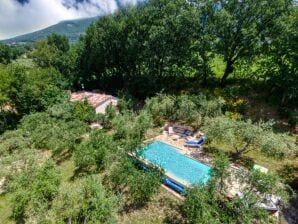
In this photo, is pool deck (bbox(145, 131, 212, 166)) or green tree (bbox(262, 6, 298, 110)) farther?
green tree (bbox(262, 6, 298, 110))

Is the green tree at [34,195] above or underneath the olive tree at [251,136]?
underneath

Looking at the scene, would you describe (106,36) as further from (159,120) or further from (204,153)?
(204,153)

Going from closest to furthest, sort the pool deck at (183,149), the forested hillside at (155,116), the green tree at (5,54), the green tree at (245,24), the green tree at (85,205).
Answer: the green tree at (85,205)
the forested hillside at (155,116)
the pool deck at (183,149)
the green tree at (245,24)
the green tree at (5,54)

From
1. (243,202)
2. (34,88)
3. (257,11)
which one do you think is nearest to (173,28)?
(257,11)

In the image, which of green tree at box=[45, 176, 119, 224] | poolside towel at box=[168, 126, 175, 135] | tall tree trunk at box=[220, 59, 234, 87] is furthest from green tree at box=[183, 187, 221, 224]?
tall tree trunk at box=[220, 59, 234, 87]

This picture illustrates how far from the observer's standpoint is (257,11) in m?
23.6

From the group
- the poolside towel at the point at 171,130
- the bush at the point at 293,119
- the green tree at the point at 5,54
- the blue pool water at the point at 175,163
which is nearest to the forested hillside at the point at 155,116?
the bush at the point at 293,119

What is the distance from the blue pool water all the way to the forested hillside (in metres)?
1.05

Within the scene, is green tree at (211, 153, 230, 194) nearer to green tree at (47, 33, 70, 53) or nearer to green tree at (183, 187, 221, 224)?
green tree at (183, 187, 221, 224)

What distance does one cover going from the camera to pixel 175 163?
17.2 meters

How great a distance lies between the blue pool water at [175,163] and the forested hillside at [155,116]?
1.05 metres

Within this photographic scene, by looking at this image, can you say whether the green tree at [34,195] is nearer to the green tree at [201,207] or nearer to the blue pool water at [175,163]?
the blue pool water at [175,163]

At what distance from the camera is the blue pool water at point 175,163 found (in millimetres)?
15437

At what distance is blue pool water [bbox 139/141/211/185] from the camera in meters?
15.4
